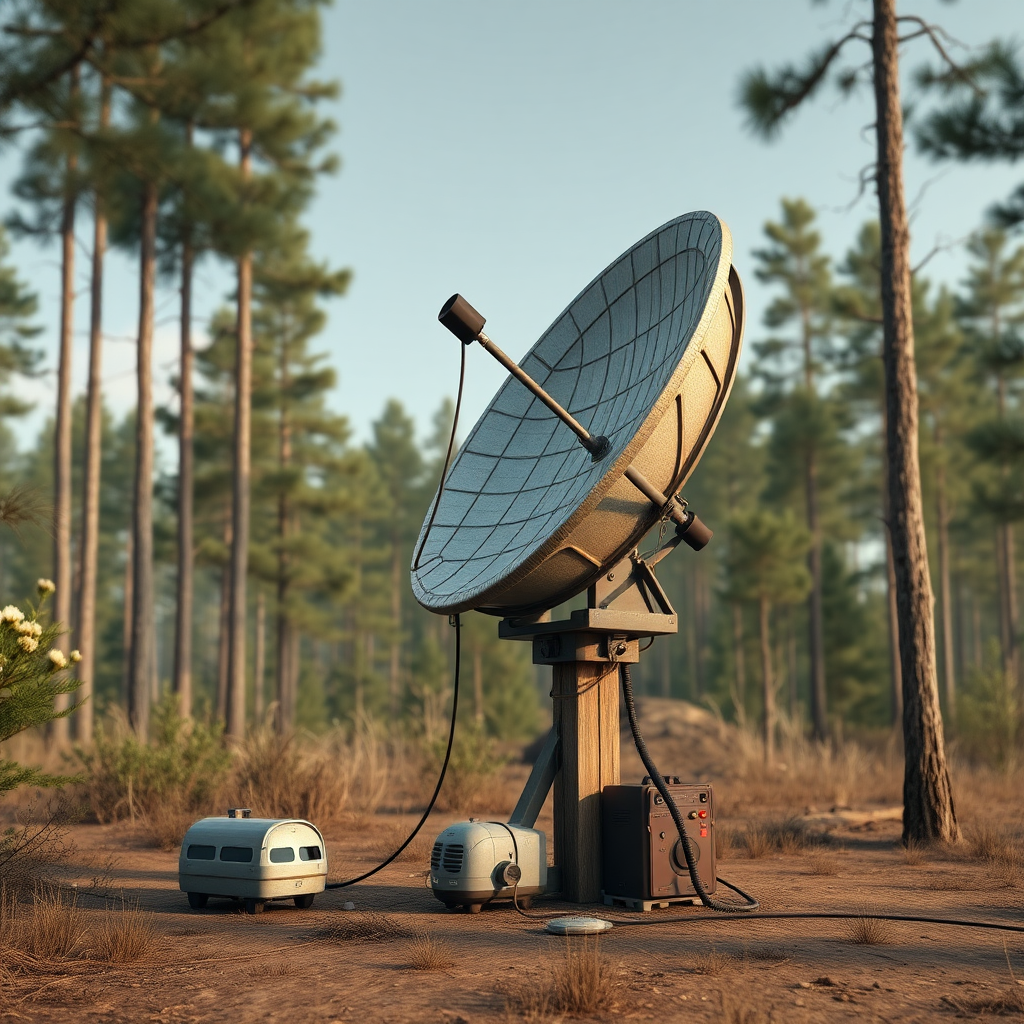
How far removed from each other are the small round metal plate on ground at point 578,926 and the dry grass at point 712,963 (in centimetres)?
80

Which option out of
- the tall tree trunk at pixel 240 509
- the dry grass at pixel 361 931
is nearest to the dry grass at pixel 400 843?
the dry grass at pixel 361 931

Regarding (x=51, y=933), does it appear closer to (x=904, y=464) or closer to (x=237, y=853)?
(x=237, y=853)

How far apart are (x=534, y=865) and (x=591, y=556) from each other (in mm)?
2109

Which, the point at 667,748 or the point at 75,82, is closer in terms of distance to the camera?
the point at 75,82

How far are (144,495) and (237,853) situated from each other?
1370cm

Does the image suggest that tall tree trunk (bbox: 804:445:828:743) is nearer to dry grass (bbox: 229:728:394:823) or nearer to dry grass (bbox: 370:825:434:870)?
dry grass (bbox: 229:728:394:823)

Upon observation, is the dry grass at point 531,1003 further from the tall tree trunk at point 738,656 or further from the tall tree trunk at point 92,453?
the tall tree trunk at point 738,656

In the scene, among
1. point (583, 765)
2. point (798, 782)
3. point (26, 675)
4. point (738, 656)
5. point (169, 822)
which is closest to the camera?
point (26, 675)

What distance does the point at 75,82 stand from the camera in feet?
59.7

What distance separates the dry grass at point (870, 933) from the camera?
5.86 meters

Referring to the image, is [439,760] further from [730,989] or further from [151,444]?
[730,989]

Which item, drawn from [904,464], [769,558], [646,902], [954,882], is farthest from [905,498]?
[769,558]

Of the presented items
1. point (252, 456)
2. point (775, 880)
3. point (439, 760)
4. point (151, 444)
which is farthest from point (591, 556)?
point (252, 456)

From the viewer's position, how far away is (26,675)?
6039 mm
